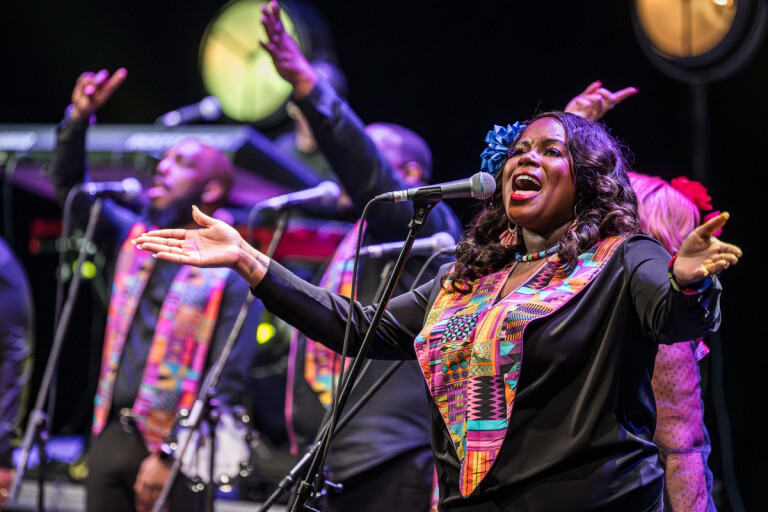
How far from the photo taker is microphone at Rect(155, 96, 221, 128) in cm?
572

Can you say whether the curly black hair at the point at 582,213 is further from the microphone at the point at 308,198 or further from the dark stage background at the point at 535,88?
the microphone at the point at 308,198

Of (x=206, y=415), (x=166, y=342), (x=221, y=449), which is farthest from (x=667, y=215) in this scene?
(x=166, y=342)

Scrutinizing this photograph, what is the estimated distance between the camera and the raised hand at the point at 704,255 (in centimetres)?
157

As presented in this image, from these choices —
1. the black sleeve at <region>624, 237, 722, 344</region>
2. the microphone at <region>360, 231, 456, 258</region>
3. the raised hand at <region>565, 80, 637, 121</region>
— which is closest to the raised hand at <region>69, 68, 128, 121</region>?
the microphone at <region>360, 231, 456, 258</region>

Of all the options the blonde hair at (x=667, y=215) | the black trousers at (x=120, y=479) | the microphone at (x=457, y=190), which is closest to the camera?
the microphone at (x=457, y=190)

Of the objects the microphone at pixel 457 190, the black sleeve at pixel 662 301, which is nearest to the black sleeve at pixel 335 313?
the microphone at pixel 457 190

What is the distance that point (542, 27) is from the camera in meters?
4.25

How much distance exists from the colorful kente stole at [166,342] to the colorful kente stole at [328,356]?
43.6 inches

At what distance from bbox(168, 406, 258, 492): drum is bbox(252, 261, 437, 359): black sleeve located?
1.77 meters

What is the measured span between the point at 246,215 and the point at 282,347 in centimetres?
86

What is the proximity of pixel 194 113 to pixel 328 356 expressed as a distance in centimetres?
293

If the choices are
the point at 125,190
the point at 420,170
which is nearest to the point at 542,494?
the point at 420,170

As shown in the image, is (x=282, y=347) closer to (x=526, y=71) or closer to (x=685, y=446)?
(x=526, y=71)

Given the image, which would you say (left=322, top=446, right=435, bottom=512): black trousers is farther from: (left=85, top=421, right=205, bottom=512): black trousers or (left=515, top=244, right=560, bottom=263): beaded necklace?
(left=85, top=421, right=205, bottom=512): black trousers
